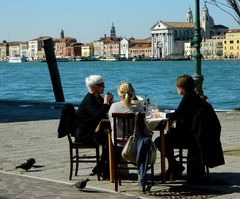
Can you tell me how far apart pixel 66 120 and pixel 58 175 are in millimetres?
731

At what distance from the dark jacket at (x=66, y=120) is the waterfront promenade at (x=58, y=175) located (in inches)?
21.5

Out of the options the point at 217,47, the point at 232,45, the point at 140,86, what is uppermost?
the point at 232,45

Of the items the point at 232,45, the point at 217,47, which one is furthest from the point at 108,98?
the point at 217,47

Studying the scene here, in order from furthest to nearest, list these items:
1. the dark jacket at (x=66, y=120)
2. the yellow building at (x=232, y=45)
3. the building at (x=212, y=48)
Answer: the building at (x=212, y=48) → the yellow building at (x=232, y=45) → the dark jacket at (x=66, y=120)

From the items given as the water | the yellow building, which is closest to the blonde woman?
the water

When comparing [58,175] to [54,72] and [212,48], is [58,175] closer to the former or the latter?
[54,72]

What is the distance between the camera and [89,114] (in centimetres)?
748

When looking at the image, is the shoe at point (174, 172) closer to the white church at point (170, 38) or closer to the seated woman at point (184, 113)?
the seated woman at point (184, 113)

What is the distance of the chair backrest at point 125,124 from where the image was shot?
6.70 metres

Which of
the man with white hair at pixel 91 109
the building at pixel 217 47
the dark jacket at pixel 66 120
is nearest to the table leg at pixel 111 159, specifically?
the man with white hair at pixel 91 109

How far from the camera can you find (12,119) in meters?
15.5

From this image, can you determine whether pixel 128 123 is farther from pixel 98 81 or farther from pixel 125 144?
pixel 98 81

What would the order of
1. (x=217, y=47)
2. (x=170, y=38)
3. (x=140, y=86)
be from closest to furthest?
1. (x=140, y=86)
2. (x=217, y=47)
3. (x=170, y=38)

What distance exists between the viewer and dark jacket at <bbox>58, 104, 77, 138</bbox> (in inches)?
293
